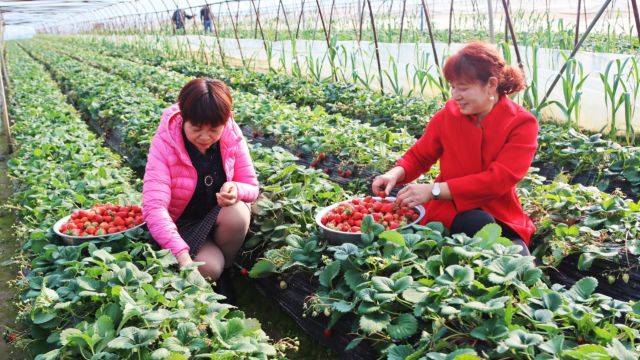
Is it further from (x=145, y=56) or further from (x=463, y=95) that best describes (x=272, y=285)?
(x=145, y=56)

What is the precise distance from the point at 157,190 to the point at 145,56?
Answer: 13.1 meters

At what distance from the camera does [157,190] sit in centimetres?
263

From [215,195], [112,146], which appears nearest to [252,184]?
[215,195]

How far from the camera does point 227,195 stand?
2.70 metres

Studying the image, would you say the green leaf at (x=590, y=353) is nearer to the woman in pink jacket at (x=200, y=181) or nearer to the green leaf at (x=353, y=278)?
the green leaf at (x=353, y=278)

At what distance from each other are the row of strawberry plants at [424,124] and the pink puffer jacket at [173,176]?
217 centimetres

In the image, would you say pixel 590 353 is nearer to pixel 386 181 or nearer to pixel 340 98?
pixel 386 181

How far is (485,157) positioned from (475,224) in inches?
12.2

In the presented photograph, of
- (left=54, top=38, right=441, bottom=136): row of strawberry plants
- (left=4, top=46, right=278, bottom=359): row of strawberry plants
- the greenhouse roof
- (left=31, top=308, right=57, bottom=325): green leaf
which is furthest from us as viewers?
the greenhouse roof

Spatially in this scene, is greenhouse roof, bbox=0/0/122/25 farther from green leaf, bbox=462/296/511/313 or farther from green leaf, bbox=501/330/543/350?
green leaf, bbox=501/330/543/350

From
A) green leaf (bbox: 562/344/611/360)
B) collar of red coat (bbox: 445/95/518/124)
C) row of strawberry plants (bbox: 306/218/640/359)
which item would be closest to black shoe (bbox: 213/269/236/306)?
row of strawberry plants (bbox: 306/218/640/359)

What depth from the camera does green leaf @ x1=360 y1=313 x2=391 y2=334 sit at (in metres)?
1.87

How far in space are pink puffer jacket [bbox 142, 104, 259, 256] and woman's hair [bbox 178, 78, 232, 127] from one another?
9.7 inches

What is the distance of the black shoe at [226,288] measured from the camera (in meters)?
2.85
